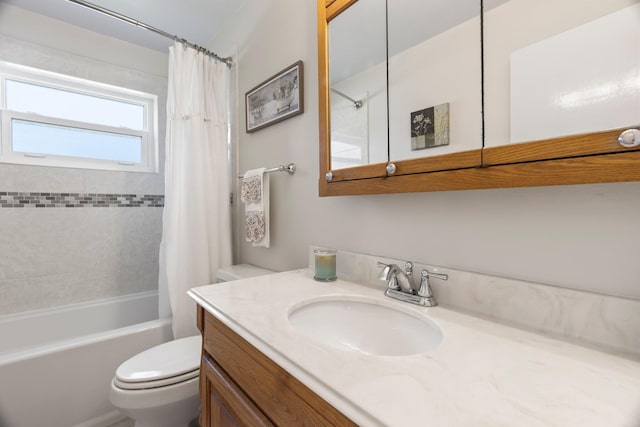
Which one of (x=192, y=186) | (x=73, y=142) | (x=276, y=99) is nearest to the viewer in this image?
(x=276, y=99)

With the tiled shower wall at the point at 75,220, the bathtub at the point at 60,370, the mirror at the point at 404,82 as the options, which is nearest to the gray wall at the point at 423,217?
the mirror at the point at 404,82

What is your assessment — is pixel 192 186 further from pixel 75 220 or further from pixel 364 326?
pixel 364 326

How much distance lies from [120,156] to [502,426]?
262cm

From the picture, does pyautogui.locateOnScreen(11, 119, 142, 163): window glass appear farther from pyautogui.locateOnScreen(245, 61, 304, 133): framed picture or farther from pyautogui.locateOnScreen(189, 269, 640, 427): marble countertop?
pyautogui.locateOnScreen(189, 269, 640, 427): marble countertop

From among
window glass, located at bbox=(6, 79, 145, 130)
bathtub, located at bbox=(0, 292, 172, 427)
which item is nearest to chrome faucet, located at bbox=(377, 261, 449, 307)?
bathtub, located at bbox=(0, 292, 172, 427)

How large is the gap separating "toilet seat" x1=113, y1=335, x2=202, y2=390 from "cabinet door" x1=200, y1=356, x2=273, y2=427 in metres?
0.27

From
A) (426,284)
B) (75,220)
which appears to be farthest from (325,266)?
(75,220)

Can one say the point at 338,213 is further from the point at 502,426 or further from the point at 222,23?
the point at 222,23

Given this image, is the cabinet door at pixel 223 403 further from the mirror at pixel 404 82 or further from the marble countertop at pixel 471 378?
the mirror at pixel 404 82

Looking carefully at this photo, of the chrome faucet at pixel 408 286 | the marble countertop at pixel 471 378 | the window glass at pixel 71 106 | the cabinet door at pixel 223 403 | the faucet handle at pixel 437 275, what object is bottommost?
the cabinet door at pixel 223 403

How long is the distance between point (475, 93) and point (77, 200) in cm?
242

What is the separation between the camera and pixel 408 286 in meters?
0.86

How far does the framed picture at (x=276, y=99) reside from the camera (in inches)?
55.4

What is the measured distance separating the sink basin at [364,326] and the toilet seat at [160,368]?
654mm
